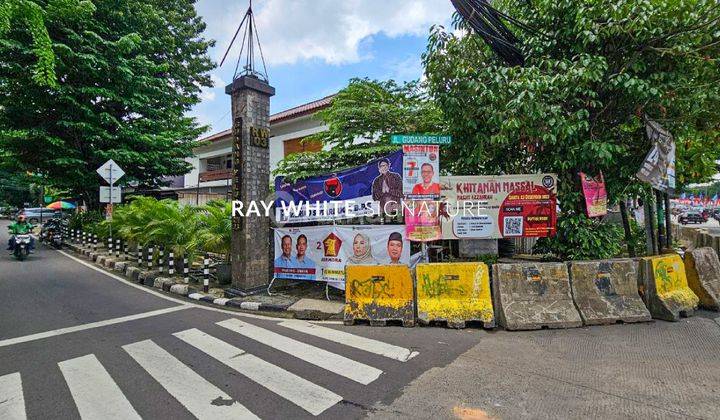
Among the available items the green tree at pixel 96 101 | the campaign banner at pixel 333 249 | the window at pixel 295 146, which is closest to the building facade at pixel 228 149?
the window at pixel 295 146

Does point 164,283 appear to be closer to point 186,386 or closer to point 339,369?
point 186,386

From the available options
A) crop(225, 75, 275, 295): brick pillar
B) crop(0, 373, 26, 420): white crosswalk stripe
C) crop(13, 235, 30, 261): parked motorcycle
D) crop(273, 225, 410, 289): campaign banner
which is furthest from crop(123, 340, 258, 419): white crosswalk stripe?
crop(13, 235, 30, 261): parked motorcycle

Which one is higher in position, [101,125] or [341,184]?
[101,125]

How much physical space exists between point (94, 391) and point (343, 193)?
5.59 metres

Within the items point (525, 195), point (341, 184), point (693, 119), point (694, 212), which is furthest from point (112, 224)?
point (694, 212)

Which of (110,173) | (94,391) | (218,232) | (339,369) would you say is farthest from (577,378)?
(110,173)

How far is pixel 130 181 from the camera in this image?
1800 centimetres

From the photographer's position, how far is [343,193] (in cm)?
833

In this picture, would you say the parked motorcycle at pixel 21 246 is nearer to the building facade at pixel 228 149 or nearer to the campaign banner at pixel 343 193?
the building facade at pixel 228 149

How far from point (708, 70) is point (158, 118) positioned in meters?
20.6

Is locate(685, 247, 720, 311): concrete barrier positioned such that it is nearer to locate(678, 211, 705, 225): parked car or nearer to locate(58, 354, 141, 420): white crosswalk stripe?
locate(58, 354, 141, 420): white crosswalk stripe

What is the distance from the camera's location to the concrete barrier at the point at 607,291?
5.86m

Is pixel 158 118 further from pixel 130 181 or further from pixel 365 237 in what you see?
pixel 365 237

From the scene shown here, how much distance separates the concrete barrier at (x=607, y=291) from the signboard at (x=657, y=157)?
2226 millimetres
